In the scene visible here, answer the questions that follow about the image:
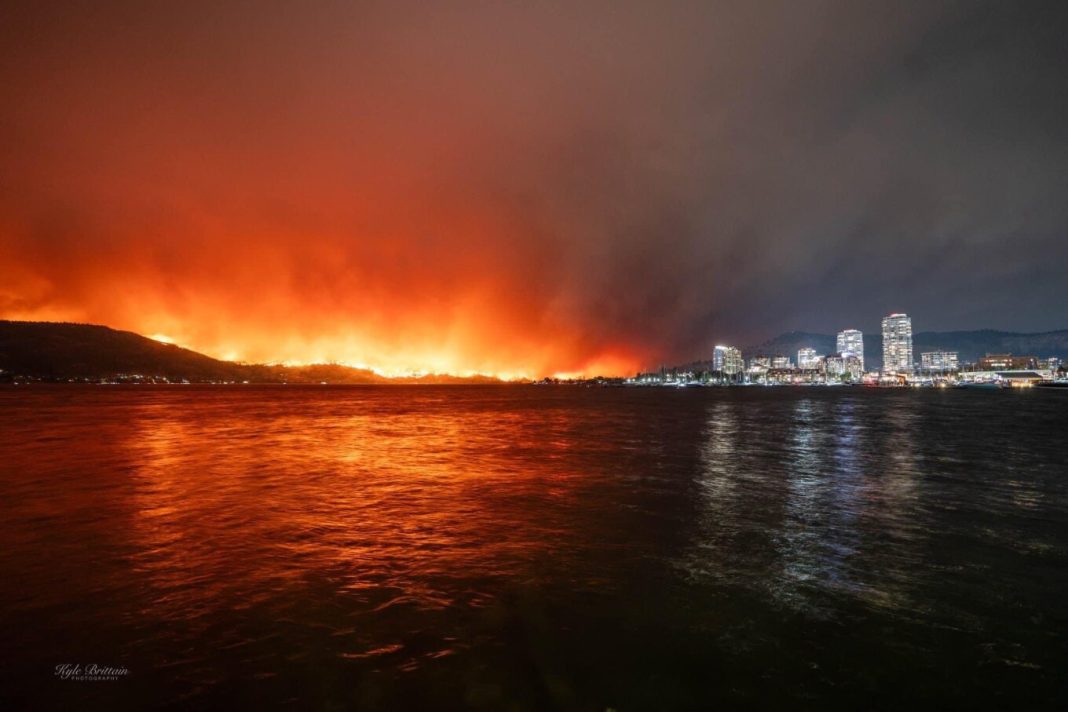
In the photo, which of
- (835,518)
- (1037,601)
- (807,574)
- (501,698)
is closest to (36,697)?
(501,698)

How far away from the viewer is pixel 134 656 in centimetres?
819

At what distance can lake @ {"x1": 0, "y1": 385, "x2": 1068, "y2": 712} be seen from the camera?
756 centimetres

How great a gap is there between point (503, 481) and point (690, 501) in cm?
805

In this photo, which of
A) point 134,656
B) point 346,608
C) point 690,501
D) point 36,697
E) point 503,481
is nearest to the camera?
point 36,697

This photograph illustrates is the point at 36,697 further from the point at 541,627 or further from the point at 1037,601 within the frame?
the point at 1037,601

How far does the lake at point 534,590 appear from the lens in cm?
756

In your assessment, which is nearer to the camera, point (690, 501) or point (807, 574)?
point (807, 574)

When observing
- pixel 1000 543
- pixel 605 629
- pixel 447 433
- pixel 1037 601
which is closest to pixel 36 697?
pixel 605 629

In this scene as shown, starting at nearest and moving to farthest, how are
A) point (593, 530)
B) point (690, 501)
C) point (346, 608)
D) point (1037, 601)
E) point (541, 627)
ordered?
1. point (541, 627)
2. point (346, 608)
3. point (1037, 601)
4. point (593, 530)
5. point (690, 501)

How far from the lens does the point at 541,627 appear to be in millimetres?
9219

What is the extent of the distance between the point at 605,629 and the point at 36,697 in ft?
26.4

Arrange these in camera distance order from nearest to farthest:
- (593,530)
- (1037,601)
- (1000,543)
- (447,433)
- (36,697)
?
(36,697) < (1037,601) < (1000,543) < (593,530) < (447,433)

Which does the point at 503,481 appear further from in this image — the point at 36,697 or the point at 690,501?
the point at 36,697

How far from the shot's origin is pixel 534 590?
1092 cm
